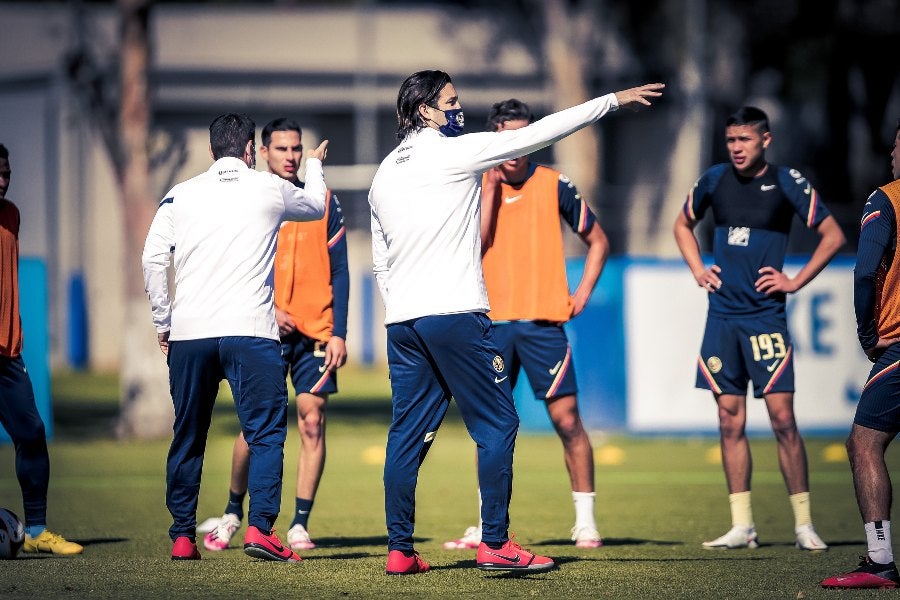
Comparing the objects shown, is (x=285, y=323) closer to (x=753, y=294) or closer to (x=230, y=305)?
(x=230, y=305)

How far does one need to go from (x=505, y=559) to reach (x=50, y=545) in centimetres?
275

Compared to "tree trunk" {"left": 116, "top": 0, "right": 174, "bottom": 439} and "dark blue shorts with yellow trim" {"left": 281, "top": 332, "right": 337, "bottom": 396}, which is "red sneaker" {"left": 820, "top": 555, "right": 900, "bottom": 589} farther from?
"tree trunk" {"left": 116, "top": 0, "right": 174, "bottom": 439}

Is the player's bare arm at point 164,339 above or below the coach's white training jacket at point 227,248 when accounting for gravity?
below

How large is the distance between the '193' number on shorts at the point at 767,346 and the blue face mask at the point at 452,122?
2563mm

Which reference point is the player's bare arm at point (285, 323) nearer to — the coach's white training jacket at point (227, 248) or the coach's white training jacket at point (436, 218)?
the coach's white training jacket at point (227, 248)

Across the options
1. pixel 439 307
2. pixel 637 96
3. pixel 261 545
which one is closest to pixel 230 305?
pixel 439 307

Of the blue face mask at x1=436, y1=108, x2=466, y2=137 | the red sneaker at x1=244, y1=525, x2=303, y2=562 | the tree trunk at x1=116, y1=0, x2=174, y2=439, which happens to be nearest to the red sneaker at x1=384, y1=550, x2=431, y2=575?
the red sneaker at x1=244, y1=525, x2=303, y2=562

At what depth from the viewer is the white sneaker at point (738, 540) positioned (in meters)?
9.10

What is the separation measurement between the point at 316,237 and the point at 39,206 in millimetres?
22555

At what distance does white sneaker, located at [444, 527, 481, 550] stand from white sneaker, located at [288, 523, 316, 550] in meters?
0.79

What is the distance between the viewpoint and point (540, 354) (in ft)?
30.6

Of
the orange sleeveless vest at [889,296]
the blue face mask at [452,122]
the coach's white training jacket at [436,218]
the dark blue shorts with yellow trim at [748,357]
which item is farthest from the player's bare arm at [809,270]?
the blue face mask at [452,122]

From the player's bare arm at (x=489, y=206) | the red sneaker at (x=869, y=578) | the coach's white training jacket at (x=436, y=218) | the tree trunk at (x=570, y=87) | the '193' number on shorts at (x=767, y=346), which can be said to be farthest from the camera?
the tree trunk at (x=570, y=87)

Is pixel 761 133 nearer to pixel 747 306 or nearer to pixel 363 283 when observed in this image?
pixel 747 306
